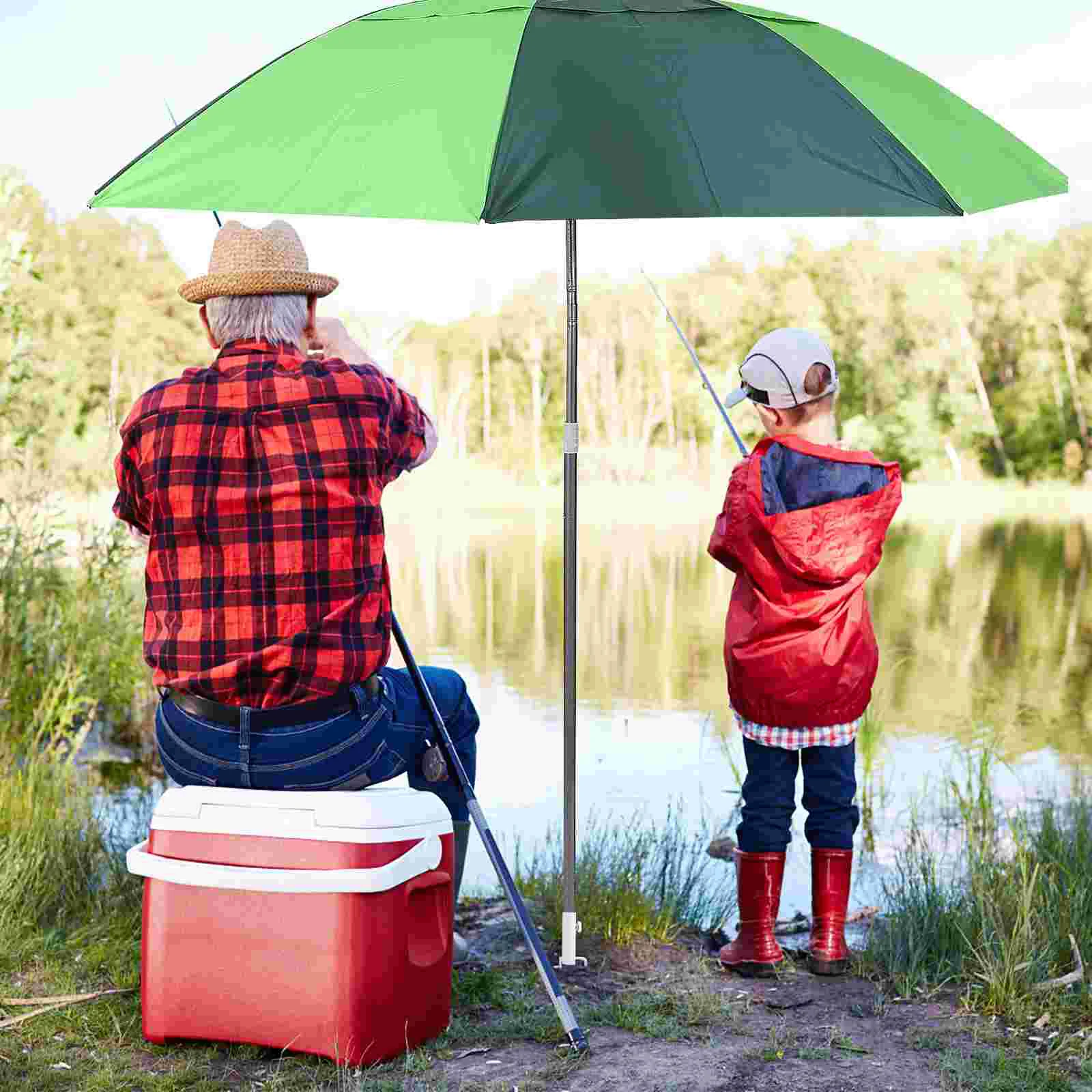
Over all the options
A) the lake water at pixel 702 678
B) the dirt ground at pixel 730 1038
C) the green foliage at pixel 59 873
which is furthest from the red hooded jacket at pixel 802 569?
the green foliage at pixel 59 873

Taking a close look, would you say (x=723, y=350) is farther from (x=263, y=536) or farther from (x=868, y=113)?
(x=263, y=536)

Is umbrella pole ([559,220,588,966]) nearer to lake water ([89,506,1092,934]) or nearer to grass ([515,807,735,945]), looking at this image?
grass ([515,807,735,945])

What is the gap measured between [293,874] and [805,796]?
123cm

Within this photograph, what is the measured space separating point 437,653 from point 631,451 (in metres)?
20.0

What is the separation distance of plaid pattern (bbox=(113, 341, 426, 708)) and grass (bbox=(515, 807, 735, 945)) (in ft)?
3.68

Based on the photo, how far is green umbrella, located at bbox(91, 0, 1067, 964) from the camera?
8.16ft

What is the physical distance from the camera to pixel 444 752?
2996mm

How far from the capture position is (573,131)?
2520mm

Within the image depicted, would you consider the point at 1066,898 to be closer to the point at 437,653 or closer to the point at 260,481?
the point at 260,481

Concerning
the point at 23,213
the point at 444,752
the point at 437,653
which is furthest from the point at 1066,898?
the point at 437,653

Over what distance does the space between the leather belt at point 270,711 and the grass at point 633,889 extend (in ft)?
3.57

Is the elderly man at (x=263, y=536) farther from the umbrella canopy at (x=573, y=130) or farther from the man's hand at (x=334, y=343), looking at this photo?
the umbrella canopy at (x=573, y=130)

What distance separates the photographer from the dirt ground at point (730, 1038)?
261 centimetres

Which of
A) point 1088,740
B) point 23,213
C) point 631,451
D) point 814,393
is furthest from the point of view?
point 631,451
